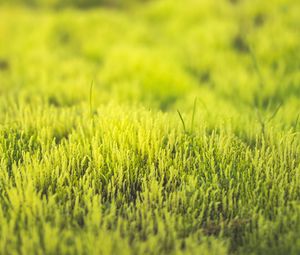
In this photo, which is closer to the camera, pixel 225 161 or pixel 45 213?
pixel 45 213

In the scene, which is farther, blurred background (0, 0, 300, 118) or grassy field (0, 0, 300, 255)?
blurred background (0, 0, 300, 118)

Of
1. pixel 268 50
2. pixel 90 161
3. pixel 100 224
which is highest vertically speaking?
pixel 268 50

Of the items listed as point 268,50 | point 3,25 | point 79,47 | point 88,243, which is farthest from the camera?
point 3,25

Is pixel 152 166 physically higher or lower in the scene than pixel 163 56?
lower

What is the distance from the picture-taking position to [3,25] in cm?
528

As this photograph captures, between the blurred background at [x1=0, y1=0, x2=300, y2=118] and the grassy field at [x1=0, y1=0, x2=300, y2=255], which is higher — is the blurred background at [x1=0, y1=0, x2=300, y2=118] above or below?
above

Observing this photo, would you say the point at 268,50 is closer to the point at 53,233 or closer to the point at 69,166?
the point at 69,166

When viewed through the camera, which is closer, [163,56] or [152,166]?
[152,166]

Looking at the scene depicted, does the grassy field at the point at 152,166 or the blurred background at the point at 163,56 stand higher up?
the blurred background at the point at 163,56

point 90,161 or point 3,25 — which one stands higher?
point 3,25

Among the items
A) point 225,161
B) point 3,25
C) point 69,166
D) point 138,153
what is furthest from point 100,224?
point 3,25

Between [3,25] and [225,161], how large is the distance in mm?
4285

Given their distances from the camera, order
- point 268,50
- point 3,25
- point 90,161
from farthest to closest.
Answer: point 3,25 → point 268,50 → point 90,161

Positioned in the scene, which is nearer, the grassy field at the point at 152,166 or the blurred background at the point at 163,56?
the grassy field at the point at 152,166
